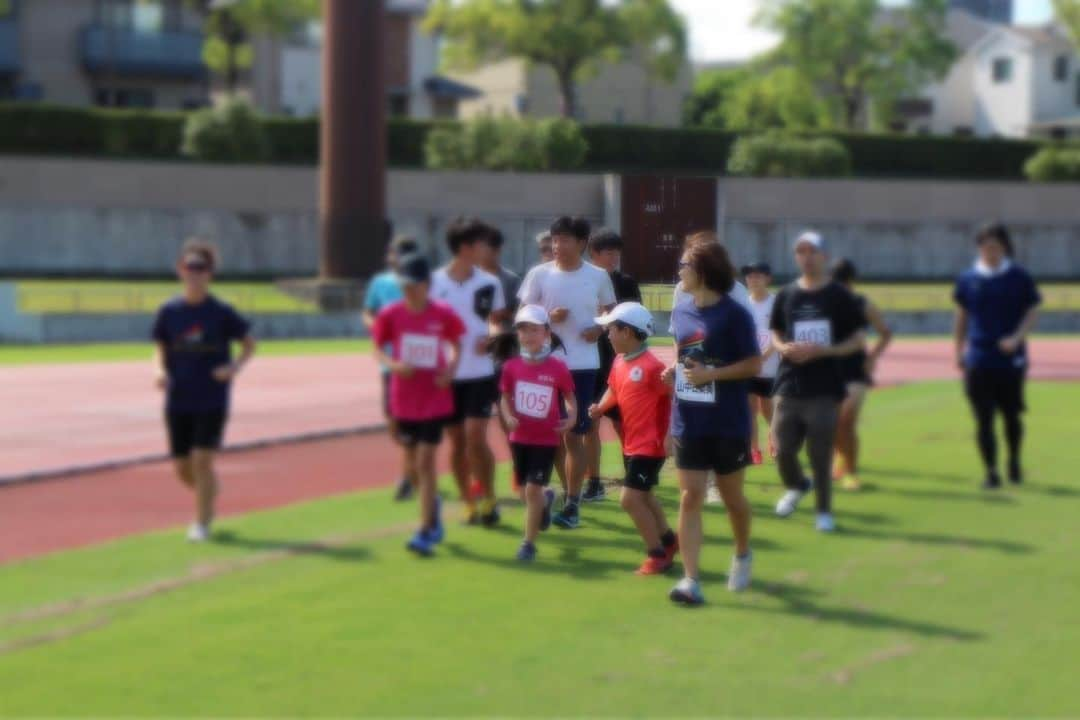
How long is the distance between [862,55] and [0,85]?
3507 centimetres

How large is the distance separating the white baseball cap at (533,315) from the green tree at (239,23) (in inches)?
1999

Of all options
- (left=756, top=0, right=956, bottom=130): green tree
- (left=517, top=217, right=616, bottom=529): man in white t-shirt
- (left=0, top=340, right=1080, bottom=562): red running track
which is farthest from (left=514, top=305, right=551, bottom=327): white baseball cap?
(left=756, top=0, right=956, bottom=130): green tree

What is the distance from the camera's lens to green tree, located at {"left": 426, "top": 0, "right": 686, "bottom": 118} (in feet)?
178

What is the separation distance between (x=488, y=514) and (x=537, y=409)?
14.5ft

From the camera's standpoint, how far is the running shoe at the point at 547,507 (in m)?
5.08

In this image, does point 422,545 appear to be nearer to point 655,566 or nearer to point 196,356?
point 196,356

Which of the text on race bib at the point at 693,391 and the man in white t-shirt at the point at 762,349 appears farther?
the man in white t-shirt at the point at 762,349

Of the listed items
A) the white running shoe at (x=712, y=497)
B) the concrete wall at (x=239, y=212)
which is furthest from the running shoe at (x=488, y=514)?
the concrete wall at (x=239, y=212)

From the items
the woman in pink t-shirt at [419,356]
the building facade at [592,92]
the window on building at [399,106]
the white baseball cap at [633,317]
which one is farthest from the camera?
the window on building at [399,106]

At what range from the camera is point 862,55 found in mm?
68438

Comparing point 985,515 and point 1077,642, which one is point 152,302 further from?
point 1077,642

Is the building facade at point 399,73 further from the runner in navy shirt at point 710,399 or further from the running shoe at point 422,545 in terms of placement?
the runner in navy shirt at point 710,399

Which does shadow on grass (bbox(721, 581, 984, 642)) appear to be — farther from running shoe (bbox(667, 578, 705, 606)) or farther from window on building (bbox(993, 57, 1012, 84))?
window on building (bbox(993, 57, 1012, 84))

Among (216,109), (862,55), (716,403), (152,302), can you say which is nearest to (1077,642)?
(716,403)
